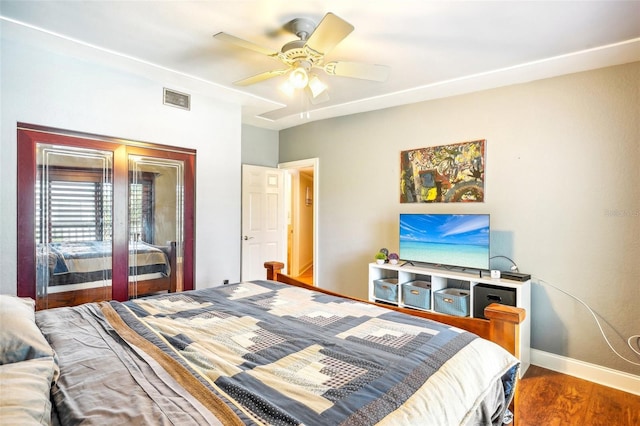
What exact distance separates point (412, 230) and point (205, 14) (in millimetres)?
2607

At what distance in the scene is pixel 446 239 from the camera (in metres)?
3.20

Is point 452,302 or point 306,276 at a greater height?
point 452,302

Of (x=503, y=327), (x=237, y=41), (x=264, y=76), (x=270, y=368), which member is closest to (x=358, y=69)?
A: (x=264, y=76)

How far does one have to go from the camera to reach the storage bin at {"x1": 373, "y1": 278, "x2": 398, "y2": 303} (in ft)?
11.1

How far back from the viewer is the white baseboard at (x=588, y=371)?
8.26 ft

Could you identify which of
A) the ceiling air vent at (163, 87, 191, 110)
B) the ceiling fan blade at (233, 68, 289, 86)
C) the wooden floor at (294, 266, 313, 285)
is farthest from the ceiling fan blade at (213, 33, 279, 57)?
the wooden floor at (294, 266, 313, 285)

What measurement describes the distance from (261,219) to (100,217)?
2022mm

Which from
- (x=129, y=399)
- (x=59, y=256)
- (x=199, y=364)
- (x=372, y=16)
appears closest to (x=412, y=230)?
(x=372, y=16)

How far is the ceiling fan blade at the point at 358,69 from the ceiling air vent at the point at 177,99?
1807 mm

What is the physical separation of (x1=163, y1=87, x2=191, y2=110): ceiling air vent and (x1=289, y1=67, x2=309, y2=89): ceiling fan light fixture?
1.61 metres

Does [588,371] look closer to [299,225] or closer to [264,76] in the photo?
[264,76]

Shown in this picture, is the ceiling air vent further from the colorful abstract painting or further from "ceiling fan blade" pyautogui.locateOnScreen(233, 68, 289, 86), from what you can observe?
the colorful abstract painting

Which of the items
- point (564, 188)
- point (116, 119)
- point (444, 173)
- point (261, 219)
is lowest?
point (261, 219)

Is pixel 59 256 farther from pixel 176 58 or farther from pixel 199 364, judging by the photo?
pixel 199 364
